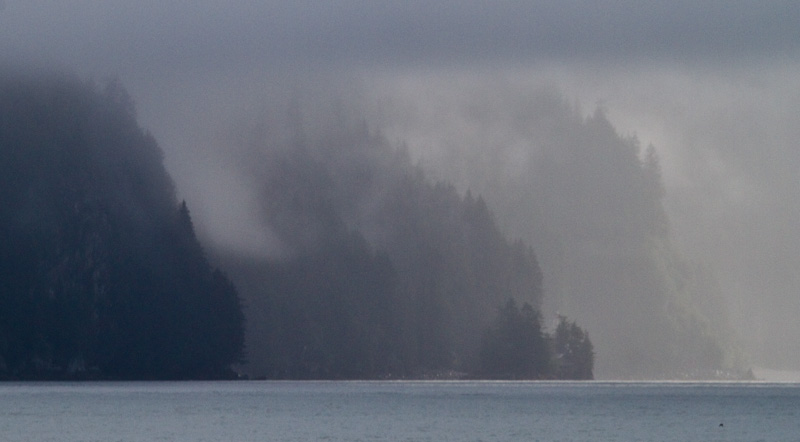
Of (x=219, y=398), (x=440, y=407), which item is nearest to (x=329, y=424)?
(x=440, y=407)

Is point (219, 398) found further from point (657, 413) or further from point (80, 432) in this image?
point (80, 432)

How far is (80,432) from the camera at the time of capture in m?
130

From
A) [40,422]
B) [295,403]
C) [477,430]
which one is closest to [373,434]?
[477,430]

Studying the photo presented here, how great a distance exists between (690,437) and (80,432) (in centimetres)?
4634

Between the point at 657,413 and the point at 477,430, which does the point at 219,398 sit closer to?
the point at 657,413

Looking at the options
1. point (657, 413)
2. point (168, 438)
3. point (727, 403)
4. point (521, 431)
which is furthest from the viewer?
point (727, 403)

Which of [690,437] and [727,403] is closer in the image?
[690,437]

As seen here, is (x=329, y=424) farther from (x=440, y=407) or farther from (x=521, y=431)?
(x=440, y=407)

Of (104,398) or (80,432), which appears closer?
(80,432)

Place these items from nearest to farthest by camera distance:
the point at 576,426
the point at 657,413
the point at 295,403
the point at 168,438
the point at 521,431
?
the point at 168,438
the point at 521,431
the point at 576,426
the point at 657,413
the point at 295,403

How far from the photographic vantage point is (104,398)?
640ft

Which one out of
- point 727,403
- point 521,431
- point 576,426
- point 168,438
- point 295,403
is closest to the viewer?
point 168,438

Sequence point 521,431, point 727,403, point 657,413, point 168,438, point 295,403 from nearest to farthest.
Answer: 1. point 168,438
2. point 521,431
3. point 657,413
4. point 295,403
5. point 727,403

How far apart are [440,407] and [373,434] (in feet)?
161
